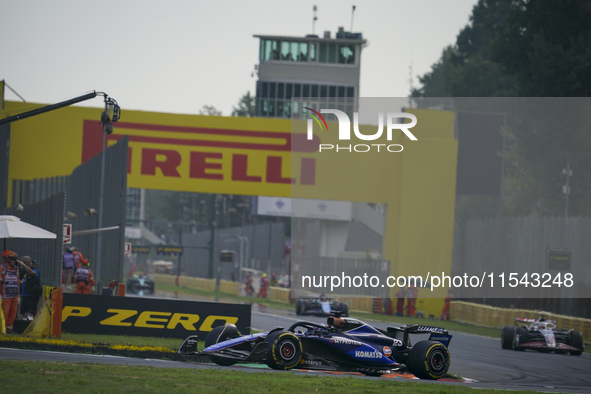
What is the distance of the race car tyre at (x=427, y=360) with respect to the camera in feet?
42.4

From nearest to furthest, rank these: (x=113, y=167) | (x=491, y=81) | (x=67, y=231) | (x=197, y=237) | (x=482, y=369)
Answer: (x=482, y=369)
(x=67, y=231)
(x=113, y=167)
(x=491, y=81)
(x=197, y=237)

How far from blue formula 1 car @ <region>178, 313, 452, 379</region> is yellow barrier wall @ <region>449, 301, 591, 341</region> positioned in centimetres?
1298

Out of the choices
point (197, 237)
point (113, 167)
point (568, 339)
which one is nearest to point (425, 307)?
point (568, 339)

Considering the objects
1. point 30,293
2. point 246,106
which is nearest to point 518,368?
point 30,293

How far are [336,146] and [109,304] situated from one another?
17249mm

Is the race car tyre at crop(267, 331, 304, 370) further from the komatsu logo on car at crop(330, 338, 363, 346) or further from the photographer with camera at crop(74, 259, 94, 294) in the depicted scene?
the photographer with camera at crop(74, 259, 94, 294)

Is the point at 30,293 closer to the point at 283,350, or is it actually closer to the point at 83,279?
the point at 83,279

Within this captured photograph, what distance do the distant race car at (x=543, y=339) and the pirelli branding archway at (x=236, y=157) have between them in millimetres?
12078

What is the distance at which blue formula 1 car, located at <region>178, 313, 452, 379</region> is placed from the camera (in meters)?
12.4

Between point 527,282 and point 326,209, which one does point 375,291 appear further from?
point 326,209

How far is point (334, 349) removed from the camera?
42.4ft

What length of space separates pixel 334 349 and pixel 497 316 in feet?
60.9

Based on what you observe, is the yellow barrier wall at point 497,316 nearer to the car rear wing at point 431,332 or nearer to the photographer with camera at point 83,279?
the car rear wing at point 431,332

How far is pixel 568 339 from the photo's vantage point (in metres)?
19.9
